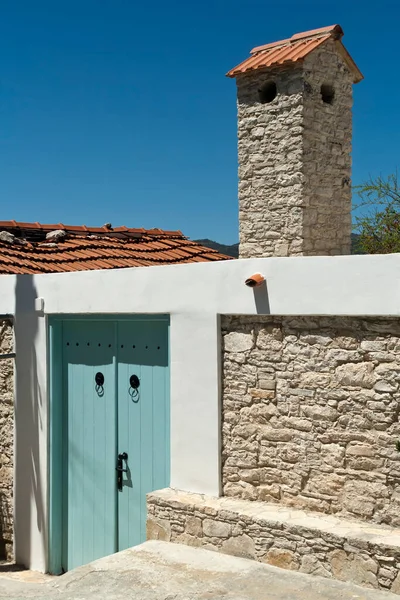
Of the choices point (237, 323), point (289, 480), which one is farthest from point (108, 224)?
point (289, 480)

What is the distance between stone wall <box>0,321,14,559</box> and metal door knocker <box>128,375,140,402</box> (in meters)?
1.85

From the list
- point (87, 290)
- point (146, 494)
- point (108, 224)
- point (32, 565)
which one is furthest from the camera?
point (108, 224)

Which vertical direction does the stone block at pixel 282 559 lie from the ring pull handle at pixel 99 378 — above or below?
below

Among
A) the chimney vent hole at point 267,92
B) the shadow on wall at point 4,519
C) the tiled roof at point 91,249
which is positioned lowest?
the shadow on wall at point 4,519

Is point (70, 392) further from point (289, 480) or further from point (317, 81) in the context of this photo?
point (317, 81)

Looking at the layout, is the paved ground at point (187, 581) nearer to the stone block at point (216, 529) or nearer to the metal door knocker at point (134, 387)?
the stone block at point (216, 529)

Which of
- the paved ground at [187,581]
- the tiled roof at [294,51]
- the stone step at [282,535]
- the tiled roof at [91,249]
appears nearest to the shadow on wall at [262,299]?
the stone step at [282,535]

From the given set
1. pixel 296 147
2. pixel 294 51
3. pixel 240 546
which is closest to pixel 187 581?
pixel 240 546

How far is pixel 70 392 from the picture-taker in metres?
7.99

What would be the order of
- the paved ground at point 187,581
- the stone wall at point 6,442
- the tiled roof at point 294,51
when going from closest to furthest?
1. the paved ground at point 187,581
2. the tiled roof at point 294,51
3. the stone wall at point 6,442

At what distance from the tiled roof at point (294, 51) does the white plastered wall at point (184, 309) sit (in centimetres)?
262

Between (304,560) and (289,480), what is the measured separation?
710 mm

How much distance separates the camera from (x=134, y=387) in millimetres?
7344

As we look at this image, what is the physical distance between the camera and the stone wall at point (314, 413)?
18.2ft
